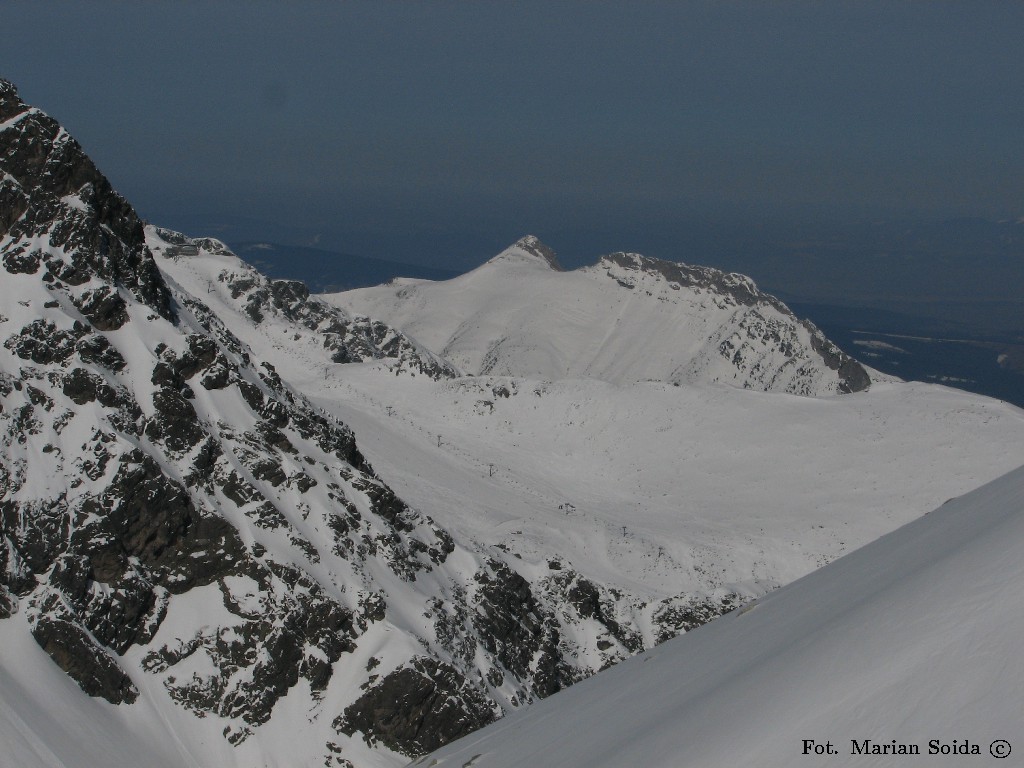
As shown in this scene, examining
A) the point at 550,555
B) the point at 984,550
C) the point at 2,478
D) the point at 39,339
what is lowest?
the point at 550,555

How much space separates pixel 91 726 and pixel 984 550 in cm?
3150

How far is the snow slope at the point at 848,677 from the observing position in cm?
725

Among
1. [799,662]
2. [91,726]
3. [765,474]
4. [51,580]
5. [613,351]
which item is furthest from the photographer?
[613,351]

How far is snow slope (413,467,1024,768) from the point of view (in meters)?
7.25

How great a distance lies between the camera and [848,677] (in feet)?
27.4

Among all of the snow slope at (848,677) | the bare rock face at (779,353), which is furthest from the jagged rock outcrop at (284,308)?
the snow slope at (848,677)

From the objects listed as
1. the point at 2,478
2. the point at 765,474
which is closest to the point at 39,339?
the point at 2,478

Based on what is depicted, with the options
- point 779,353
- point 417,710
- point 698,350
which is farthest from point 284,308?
point 779,353

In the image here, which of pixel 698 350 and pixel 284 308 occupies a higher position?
pixel 284 308

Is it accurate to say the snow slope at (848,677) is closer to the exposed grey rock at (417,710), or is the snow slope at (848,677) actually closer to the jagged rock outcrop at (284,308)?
the exposed grey rock at (417,710)

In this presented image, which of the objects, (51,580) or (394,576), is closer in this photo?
(51,580)

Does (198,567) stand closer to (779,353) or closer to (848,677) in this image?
(848,677)

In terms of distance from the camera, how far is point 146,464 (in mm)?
38219

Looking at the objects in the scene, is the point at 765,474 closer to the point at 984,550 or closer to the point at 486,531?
the point at 486,531
